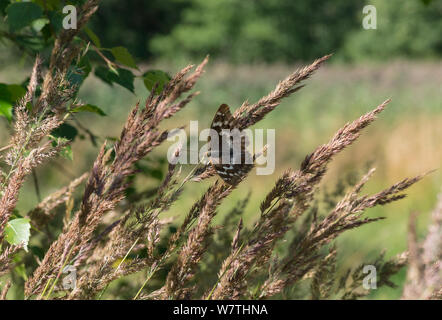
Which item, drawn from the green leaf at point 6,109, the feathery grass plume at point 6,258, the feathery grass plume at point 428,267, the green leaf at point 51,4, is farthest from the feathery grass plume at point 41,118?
the feathery grass plume at point 428,267

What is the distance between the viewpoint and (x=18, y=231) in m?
1.16

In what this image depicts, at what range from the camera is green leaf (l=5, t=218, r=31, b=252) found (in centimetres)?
113

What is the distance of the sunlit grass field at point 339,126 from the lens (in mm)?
5125

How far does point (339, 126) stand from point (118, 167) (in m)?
9.64

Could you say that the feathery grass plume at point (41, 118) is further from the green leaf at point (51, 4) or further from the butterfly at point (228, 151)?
the green leaf at point (51, 4)

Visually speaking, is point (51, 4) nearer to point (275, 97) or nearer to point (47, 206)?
point (47, 206)

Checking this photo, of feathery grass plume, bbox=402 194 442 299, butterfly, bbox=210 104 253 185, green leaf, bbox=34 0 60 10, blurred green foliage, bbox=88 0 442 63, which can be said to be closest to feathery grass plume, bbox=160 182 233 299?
butterfly, bbox=210 104 253 185

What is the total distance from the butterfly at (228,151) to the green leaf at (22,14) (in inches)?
21.9

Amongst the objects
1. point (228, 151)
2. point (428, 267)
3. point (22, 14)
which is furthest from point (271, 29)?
point (428, 267)

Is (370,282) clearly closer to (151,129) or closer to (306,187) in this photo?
(306,187)

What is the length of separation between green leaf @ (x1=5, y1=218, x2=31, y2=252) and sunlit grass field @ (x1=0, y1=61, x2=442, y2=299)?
373 millimetres

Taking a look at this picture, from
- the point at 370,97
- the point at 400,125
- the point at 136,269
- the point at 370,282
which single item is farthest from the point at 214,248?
the point at 370,97

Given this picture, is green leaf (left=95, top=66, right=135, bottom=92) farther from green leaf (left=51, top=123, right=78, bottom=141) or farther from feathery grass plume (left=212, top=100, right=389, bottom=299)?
feathery grass plume (left=212, top=100, right=389, bottom=299)

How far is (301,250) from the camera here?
3.99 feet
